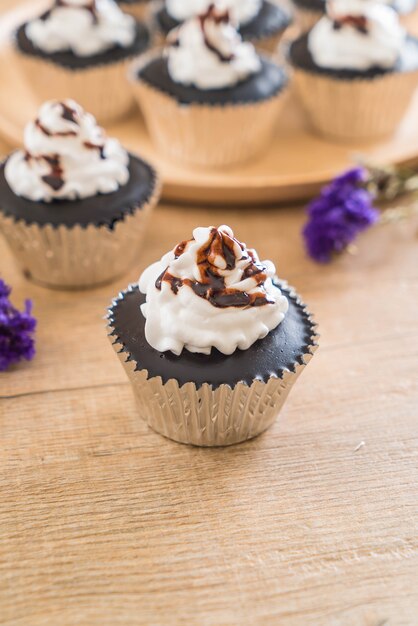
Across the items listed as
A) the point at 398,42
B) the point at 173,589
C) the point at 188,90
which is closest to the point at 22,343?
the point at 173,589

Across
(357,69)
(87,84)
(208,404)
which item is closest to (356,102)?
(357,69)

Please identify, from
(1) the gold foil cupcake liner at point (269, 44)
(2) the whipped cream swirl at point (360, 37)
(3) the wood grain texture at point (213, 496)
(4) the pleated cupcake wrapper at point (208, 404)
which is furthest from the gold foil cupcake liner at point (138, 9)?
(4) the pleated cupcake wrapper at point (208, 404)

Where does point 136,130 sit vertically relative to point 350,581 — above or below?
below

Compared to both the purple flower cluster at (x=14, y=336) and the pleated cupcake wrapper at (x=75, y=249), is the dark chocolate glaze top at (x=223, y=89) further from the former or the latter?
the purple flower cluster at (x=14, y=336)

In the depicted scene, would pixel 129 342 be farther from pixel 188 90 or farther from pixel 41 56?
pixel 41 56

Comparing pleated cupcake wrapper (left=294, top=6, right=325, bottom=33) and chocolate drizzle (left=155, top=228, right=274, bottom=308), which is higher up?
chocolate drizzle (left=155, top=228, right=274, bottom=308)

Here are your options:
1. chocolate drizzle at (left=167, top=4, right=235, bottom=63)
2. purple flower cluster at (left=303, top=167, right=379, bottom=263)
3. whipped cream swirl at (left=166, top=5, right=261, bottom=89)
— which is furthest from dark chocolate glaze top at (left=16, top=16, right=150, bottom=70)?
purple flower cluster at (left=303, top=167, right=379, bottom=263)

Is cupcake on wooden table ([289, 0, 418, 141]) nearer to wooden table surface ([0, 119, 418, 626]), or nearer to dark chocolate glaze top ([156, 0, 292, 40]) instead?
dark chocolate glaze top ([156, 0, 292, 40])
